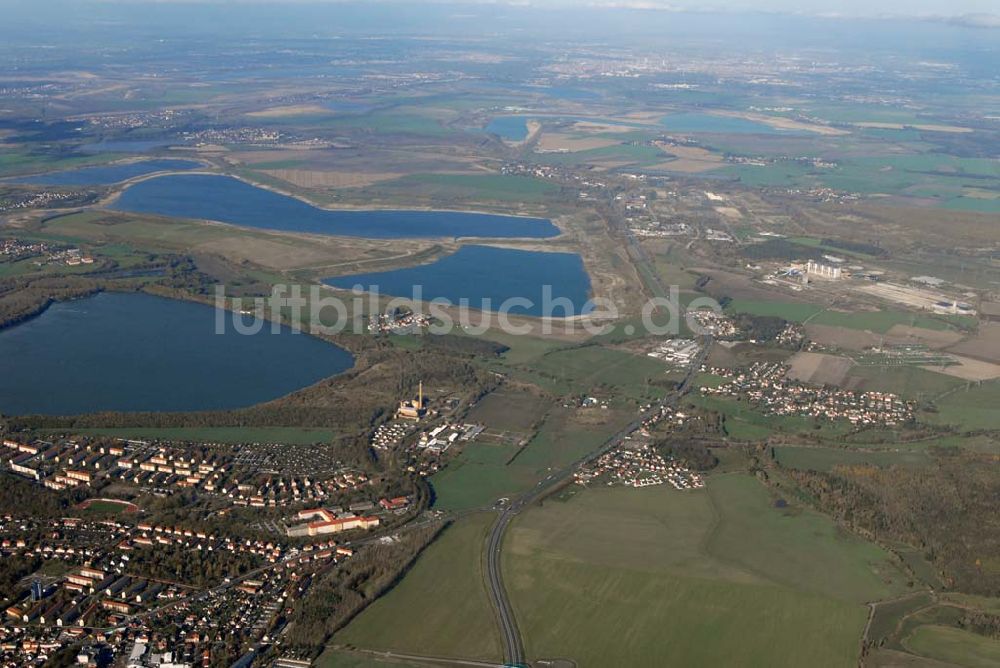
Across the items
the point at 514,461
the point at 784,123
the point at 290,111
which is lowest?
the point at 514,461

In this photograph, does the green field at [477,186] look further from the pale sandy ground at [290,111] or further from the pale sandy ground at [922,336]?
the pale sandy ground at [290,111]

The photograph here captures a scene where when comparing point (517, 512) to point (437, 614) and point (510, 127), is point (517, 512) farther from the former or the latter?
point (510, 127)

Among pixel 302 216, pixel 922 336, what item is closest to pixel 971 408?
pixel 922 336

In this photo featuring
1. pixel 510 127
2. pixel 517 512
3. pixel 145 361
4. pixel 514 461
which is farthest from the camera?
pixel 510 127

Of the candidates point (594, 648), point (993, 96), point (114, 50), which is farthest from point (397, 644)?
point (114, 50)

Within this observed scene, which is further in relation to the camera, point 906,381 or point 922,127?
point 922,127

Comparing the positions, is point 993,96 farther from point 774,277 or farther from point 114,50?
point 114,50

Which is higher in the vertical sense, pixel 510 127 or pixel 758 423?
pixel 510 127

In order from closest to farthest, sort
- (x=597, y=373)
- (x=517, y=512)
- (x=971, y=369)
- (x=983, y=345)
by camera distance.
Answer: (x=517, y=512) < (x=597, y=373) < (x=971, y=369) < (x=983, y=345)
